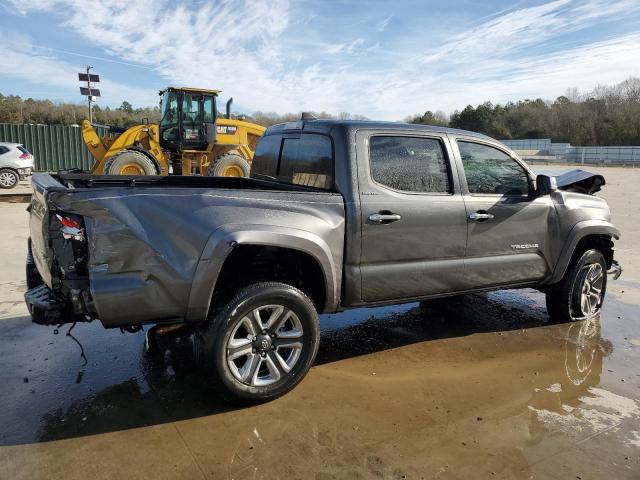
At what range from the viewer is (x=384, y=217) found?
3877mm

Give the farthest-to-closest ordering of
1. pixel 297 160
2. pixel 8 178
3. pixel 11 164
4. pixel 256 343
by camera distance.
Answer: pixel 8 178, pixel 11 164, pixel 297 160, pixel 256 343

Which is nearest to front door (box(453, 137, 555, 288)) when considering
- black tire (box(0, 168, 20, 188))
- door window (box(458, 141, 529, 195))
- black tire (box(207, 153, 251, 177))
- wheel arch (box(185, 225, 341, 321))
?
door window (box(458, 141, 529, 195))

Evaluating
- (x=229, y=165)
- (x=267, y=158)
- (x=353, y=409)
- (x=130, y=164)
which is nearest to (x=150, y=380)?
(x=353, y=409)

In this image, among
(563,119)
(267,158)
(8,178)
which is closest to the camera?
(267,158)

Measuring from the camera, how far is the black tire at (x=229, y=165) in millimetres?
13838

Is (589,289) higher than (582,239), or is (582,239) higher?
(582,239)

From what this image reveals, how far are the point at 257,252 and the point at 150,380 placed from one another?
1.32 meters

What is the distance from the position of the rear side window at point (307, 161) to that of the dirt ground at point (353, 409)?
157 cm

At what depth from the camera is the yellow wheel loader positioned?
1392 centimetres

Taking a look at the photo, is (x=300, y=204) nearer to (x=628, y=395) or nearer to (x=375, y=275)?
(x=375, y=275)

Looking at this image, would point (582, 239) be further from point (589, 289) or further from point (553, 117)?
point (553, 117)

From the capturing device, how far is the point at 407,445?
3.09 metres

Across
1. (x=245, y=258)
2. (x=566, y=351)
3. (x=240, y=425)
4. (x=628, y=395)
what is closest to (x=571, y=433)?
(x=628, y=395)

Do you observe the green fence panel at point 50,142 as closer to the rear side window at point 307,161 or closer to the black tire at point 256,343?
the rear side window at point 307,161
